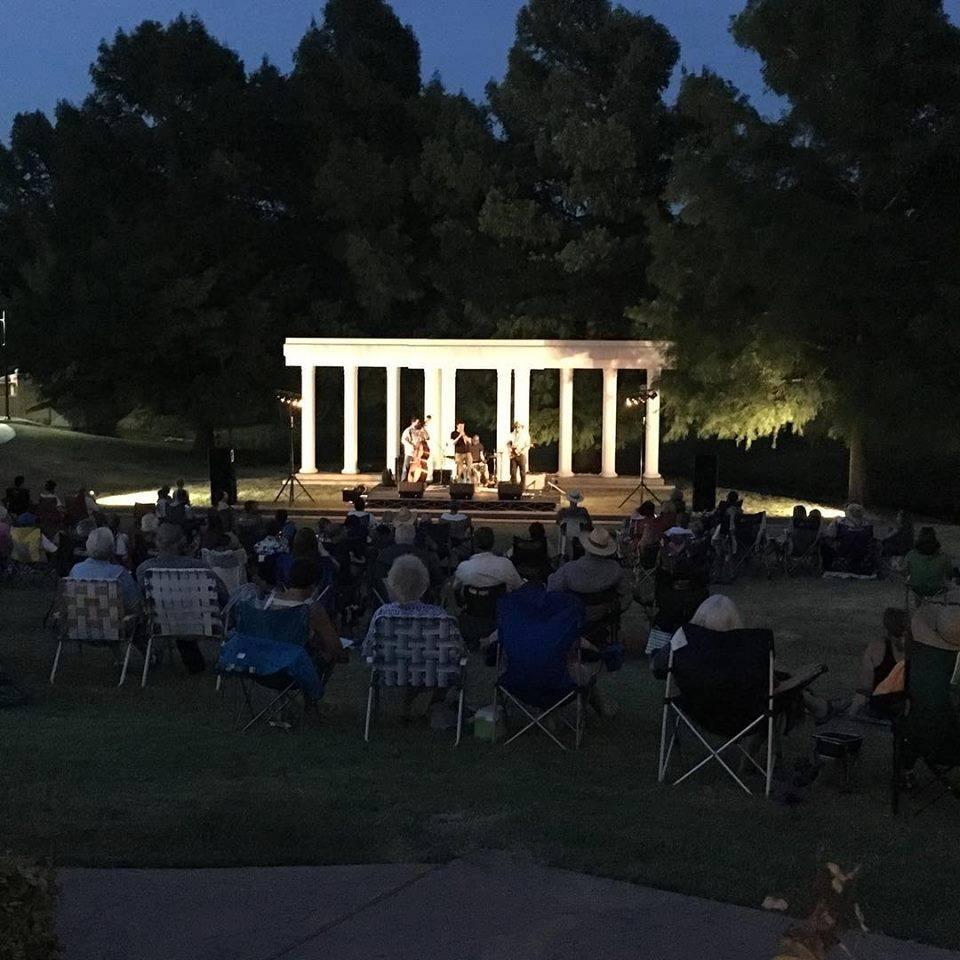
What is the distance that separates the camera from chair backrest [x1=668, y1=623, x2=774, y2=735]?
270 inches

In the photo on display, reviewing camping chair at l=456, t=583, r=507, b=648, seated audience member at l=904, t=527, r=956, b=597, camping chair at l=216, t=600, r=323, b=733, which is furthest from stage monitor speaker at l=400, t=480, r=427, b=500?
camping chair at l=216, t=600, r=323, b=733

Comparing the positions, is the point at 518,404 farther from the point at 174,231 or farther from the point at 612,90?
the point at 174,231

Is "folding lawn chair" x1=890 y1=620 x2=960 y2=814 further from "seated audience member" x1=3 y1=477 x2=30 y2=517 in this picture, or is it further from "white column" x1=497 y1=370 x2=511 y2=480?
"white column" x1=497 y1=370 x2=511 y2=480

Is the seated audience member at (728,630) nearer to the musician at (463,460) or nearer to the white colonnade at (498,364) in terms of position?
the musician at (463,460)

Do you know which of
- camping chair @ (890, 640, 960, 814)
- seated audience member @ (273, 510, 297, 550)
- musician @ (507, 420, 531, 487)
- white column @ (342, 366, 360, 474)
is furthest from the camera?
white column @ (342, 366, 360, 474)

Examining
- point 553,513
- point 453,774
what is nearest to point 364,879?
point 453,774

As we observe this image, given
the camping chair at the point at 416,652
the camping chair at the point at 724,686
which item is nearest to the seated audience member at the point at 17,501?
the camping chair at the point at 416,652

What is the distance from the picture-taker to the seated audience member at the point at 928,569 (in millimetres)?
12180

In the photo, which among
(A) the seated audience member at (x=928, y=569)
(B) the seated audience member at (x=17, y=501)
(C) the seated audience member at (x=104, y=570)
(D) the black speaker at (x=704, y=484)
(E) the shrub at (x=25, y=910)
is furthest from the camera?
(D) the black speaker at (x=704, y=484)

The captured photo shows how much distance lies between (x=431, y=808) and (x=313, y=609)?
207 cm

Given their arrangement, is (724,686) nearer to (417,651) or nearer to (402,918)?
(417,651)

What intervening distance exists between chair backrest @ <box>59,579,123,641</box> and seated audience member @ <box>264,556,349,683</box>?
1.47 meters

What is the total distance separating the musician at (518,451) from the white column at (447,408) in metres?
1.91

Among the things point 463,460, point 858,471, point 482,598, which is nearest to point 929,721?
point 482,598
